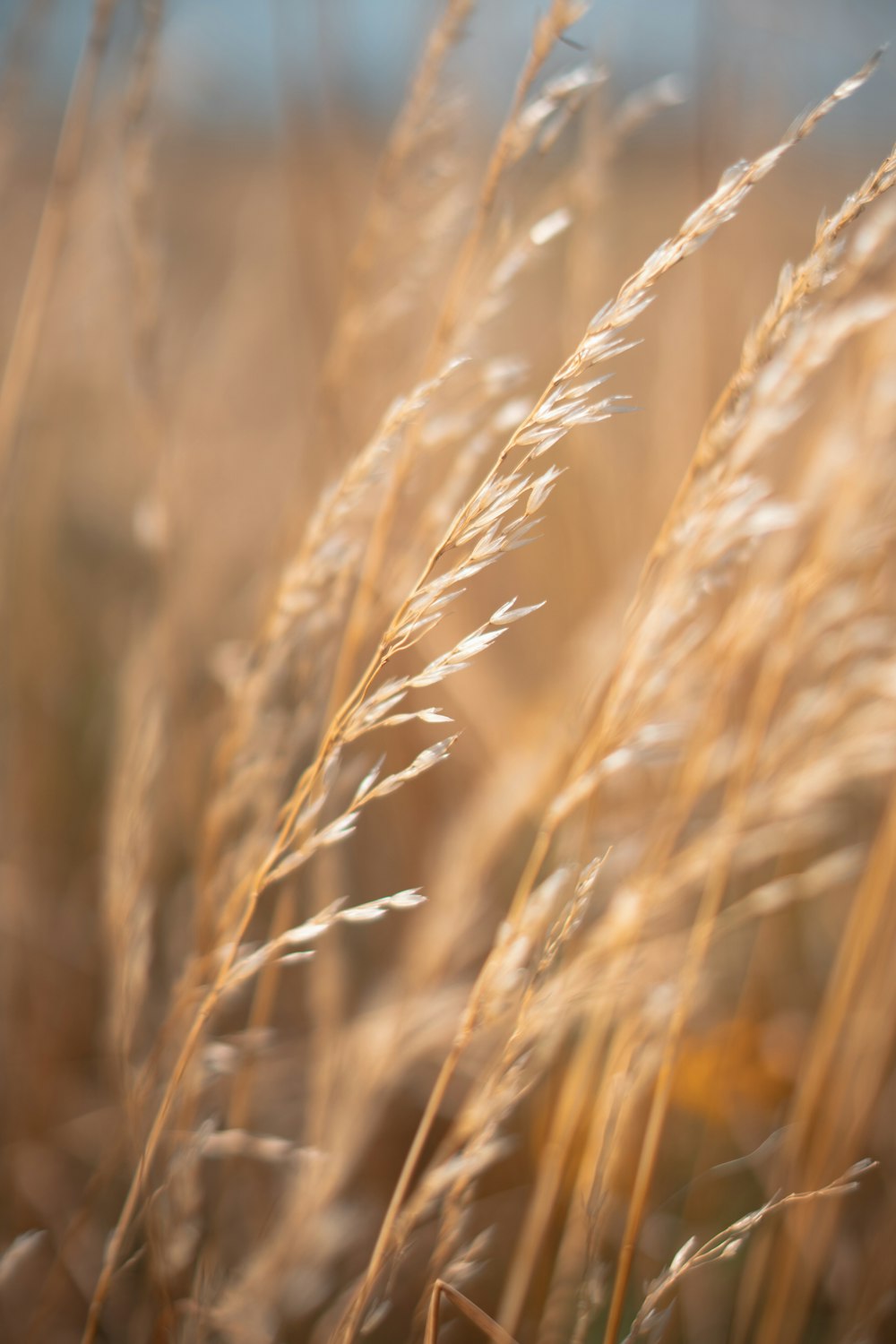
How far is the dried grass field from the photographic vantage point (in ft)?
1.52

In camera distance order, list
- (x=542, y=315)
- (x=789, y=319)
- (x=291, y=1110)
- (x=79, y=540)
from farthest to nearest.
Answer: (x=542, y=315) < (x=79, y=540) < (x=291, y=1110) < (x=789, y=319)

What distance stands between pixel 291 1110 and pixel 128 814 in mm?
633

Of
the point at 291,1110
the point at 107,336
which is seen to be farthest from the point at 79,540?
the point at 291,1110

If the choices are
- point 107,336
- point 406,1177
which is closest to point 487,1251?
point 406,1177

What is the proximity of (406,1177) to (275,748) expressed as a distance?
0.27 m

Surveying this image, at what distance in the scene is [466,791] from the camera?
4.51 feet

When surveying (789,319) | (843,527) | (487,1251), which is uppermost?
(789,319)

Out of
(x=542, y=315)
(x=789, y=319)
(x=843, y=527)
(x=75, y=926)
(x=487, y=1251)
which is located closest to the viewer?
(x=789, y=319)

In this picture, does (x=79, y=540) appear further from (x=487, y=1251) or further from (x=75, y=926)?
(x=487, y=1251)

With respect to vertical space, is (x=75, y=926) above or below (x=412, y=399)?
below

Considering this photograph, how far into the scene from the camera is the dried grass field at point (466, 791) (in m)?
0.46

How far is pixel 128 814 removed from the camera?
59 centimetres

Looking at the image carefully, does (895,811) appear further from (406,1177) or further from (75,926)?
(75,926)

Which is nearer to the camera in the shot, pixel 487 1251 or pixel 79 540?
pixel 487 1251
